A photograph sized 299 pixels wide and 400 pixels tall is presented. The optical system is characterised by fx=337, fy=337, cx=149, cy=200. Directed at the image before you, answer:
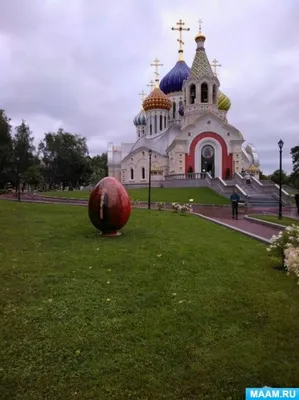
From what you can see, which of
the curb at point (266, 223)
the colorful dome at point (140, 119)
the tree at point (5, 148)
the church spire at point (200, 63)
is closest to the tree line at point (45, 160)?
Result: the tree at point (5, 148)

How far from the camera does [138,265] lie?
22.9ft

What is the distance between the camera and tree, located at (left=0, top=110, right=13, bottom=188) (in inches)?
1676

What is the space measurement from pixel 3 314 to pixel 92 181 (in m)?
71.3

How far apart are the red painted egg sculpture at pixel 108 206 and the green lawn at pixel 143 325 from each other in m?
2.25

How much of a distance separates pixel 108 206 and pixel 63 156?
54578mm

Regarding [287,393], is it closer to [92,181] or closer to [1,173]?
[1,173]

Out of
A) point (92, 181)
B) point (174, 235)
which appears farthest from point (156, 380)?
point (92, 181)

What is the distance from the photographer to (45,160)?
208ft

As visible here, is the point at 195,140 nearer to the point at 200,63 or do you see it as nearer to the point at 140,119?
the point at 200,63

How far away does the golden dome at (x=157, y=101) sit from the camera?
173ft

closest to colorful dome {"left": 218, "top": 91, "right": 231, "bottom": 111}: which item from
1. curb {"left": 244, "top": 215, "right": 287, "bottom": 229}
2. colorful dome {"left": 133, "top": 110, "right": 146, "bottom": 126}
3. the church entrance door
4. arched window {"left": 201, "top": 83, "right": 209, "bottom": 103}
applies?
arched window {"left": 201, "top": 83, "right": 209, "bottom": 103}

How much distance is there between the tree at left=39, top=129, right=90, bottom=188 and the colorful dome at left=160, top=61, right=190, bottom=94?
19.6m

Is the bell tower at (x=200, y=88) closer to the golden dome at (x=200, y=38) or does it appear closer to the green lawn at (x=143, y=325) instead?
the golden dome at (x=200, y=38)

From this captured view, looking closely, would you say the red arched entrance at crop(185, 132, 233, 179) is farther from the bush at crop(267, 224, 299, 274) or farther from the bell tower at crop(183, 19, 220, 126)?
the bush at crop(267, 224, 299, 274)
